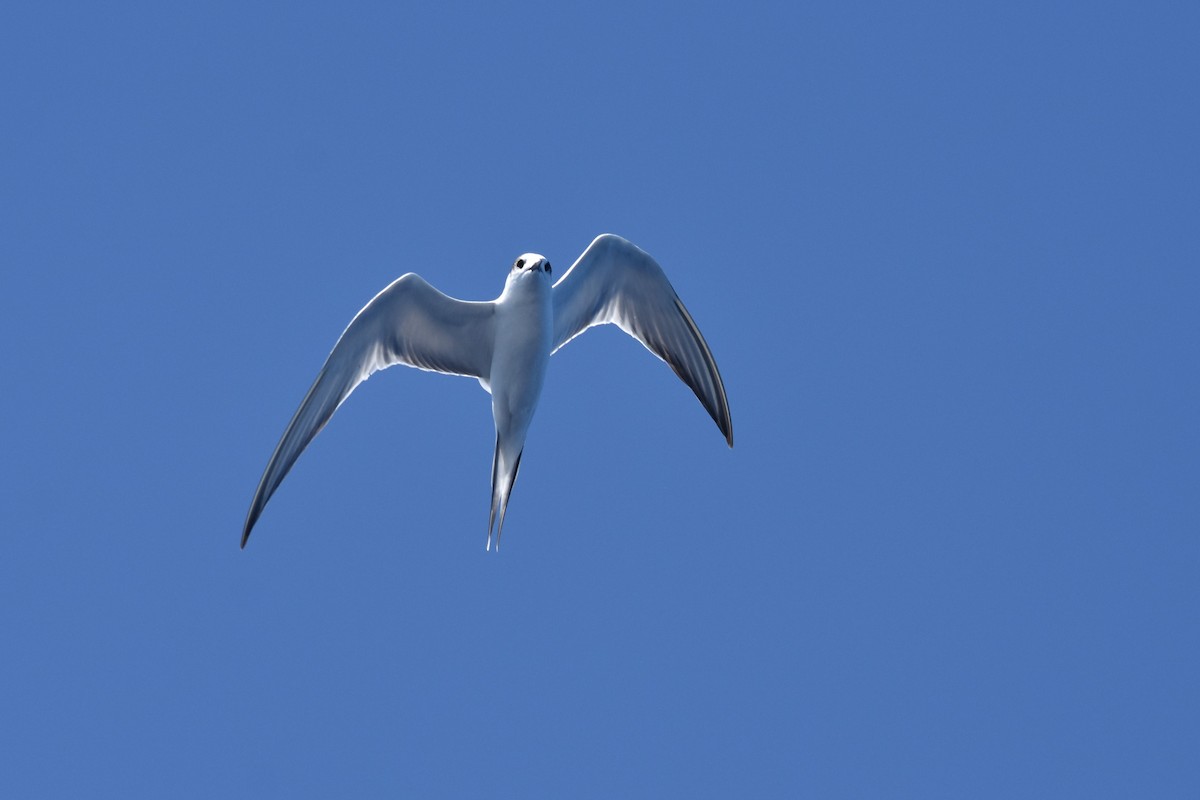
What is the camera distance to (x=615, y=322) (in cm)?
1608

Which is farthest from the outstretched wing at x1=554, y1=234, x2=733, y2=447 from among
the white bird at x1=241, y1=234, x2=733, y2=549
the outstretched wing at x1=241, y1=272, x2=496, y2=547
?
the outstretched wing at x1=241, y1=272, x2=496, y2=547

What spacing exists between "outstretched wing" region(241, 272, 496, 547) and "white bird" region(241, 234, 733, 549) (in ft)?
0.04

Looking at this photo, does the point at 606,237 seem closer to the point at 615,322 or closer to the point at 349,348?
the point at 615,322

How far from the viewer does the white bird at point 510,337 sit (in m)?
14.7

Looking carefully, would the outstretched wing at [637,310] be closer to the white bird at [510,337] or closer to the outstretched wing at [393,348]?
the white bird at [510,337]

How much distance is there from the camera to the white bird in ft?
48.1

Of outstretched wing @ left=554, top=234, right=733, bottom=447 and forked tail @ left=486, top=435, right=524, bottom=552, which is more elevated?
outstretched wing @ left=554, top=234, right=733, bottom=447

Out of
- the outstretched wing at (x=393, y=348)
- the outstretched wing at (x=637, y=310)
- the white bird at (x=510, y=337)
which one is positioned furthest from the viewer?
the outstretched wing at (x=637, y=310)

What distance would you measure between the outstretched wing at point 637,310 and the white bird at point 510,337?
0.04ft

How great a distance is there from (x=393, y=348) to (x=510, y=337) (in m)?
1.52

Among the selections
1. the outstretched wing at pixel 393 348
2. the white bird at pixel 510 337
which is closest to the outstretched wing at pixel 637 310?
the white bird at pixel 510 337

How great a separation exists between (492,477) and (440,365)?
1397 mm

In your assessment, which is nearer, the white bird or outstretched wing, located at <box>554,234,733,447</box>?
the white bird

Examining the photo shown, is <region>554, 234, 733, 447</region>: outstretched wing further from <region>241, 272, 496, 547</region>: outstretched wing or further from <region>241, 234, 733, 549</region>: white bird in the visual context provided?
<region>241, 272, 496, 547</region>: outstretched wing
